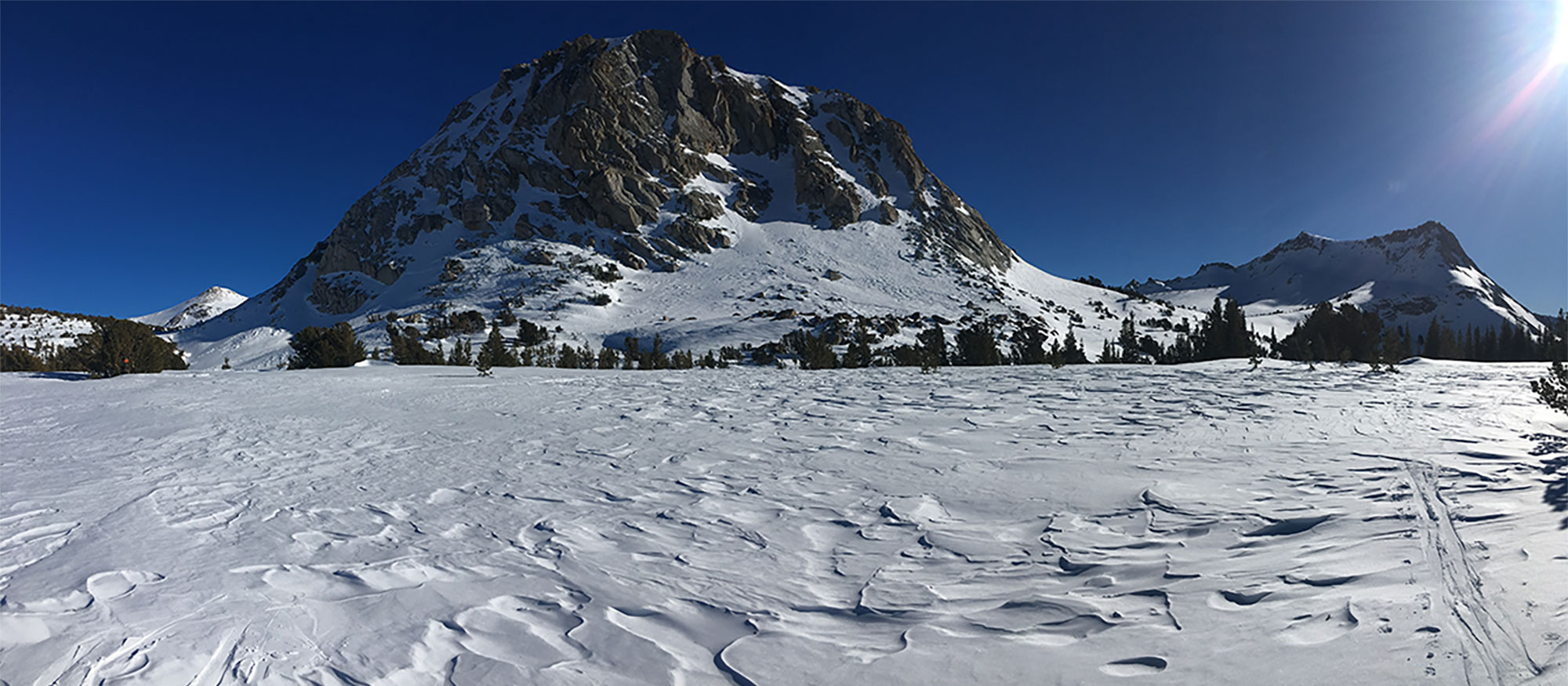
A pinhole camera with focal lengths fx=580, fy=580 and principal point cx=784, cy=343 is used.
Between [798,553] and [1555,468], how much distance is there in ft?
14.5

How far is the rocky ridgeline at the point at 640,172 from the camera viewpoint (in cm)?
5922

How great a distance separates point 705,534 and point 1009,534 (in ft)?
5.08

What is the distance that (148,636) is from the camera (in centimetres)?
200

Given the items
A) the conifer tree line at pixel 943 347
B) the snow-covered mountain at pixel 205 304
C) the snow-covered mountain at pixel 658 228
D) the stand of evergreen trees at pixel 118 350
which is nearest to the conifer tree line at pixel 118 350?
the stand of evergreen trees at pixel 118 350

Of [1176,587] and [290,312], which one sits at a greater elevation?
[290,312]

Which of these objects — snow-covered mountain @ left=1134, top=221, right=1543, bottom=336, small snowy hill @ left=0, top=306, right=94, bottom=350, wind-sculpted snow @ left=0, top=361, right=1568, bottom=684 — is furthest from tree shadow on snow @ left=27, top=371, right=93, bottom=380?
snow-covered mountain @ left=1134, top=221, right=1543, bottom=336

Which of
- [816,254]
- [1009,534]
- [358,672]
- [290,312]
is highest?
[816,254]

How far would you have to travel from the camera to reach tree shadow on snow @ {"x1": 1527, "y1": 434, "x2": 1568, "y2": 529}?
2705mm

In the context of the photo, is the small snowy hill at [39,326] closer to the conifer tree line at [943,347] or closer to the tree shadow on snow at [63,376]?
the conifer tree line at [943,347]

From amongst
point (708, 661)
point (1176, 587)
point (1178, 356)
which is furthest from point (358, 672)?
point (1178, 356)

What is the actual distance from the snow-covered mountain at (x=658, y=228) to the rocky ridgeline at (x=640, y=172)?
0.25 meters

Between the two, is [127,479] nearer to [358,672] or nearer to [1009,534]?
[358,672]

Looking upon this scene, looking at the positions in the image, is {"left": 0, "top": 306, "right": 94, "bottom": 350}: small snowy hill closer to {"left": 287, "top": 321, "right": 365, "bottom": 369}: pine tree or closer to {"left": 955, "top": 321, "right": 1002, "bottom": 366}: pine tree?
{"left": 287, "top": 321, "right": 365, "bottom": 369}: pine tree

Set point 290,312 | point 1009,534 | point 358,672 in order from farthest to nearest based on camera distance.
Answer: point 290,312 < point 1009,534 < point 358,672
